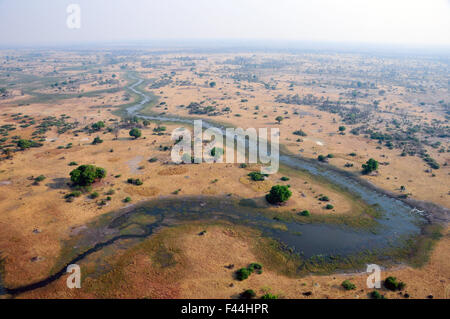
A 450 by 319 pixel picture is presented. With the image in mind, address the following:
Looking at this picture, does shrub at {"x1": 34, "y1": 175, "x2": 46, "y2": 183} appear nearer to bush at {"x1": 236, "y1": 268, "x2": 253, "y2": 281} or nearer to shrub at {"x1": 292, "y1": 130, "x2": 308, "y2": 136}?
bush at {"x1": 236, "y1": 268, "x2": 253, "y2": 281}

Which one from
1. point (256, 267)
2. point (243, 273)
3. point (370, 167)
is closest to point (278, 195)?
point (256, 267)

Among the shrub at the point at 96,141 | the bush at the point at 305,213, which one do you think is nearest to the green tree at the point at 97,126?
the shrub at the point at 96,141

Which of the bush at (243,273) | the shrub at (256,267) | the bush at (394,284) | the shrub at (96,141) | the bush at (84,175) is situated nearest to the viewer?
the bush at (394,284)

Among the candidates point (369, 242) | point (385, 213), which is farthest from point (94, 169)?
point (385, 213)

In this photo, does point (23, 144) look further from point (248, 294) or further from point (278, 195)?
point (248, 294)

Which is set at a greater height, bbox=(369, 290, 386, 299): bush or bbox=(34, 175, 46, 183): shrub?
bbox=(34, 175, 46, 183): shrub

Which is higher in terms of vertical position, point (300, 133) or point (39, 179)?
point (300, 133)

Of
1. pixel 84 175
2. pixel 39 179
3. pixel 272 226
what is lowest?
pixel 272 226

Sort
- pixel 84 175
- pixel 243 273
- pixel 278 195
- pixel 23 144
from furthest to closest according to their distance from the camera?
pixel 23 144 < pixel 84 175 < pixel 278 195 < pixel 243 273

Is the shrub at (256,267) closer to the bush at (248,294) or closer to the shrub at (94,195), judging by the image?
the bush at (248,294)

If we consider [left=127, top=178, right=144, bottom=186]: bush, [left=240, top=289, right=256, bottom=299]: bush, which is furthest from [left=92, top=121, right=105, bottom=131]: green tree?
[left=240, top=289, right=256, bottom=299]: bush

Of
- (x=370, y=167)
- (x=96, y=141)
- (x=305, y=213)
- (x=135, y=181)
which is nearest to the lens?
(x=305, y=213)
